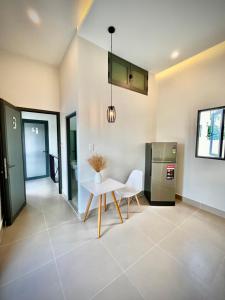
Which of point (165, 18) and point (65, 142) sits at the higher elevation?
point (165, 18)

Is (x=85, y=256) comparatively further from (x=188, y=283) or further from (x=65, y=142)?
(x=65, y=142)

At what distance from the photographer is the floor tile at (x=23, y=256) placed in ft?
4.63

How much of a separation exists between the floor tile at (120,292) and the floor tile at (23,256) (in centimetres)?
77

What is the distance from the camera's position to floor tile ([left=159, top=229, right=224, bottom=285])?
4.71 feet

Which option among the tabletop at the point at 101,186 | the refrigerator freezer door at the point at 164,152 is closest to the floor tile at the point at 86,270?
the tabletop at the point at 101,186

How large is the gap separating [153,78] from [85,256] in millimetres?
3939

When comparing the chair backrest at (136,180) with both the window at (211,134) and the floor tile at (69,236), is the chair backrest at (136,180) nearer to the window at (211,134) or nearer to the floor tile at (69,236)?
the floor tile at (69,236)

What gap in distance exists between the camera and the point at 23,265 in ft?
4.89

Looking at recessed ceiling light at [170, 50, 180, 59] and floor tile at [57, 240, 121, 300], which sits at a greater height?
recessed ceiling light at [170, 50, 180, 59]

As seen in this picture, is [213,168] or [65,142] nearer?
[213,168]

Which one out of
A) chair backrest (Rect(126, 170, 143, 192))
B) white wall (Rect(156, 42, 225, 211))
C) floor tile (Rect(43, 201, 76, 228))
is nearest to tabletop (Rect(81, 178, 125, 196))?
chair backrest (Rect(126, 170, 143, 192))

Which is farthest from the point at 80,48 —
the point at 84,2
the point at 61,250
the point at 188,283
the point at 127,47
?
the point at 188,283

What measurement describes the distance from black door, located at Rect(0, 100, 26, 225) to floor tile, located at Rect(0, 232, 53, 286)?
0.64 meters

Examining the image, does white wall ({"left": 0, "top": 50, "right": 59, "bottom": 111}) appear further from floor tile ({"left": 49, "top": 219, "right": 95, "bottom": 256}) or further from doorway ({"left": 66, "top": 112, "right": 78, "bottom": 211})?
floor tile ({"left": 49, "top": 219, "right": 95, "bottom": 256})
